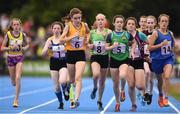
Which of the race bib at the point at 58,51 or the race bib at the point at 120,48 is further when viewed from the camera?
the race bib at the point at 58,51

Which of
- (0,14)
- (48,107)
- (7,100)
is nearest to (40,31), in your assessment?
(0,14)

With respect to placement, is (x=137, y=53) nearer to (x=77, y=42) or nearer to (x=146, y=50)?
(x=146, y=50)

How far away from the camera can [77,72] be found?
63.8 feet

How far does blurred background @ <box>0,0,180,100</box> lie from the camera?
44.2m

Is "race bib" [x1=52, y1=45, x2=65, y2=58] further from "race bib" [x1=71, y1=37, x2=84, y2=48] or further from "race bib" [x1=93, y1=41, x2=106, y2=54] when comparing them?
"race bib" [x1=93, y1=41, x2=106, y2=54]

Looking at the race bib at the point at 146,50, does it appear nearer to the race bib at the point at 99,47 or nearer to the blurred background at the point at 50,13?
the race bib at the point at 99,47

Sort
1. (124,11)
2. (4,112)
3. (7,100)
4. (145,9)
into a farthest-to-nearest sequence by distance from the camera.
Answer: (124,11) < (145,9) < (7,100) < (4,112)

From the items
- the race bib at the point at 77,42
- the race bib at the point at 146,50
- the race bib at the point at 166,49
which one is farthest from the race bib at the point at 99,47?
the race bib at the point at 166,49

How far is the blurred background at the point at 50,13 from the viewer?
4419 centimetres

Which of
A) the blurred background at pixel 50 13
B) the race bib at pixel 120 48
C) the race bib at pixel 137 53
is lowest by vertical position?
the race bib at pixel 137 53

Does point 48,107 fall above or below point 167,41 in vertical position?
below

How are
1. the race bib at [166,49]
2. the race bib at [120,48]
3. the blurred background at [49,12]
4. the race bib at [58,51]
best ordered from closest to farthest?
the race bib at [120,48] → the race bib at [58,51] → the race bib at [166,49] → the blurred background at [49,12]

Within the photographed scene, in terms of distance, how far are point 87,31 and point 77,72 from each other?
1.06 meters

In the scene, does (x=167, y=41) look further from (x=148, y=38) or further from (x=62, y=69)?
(x=62, y=69)
